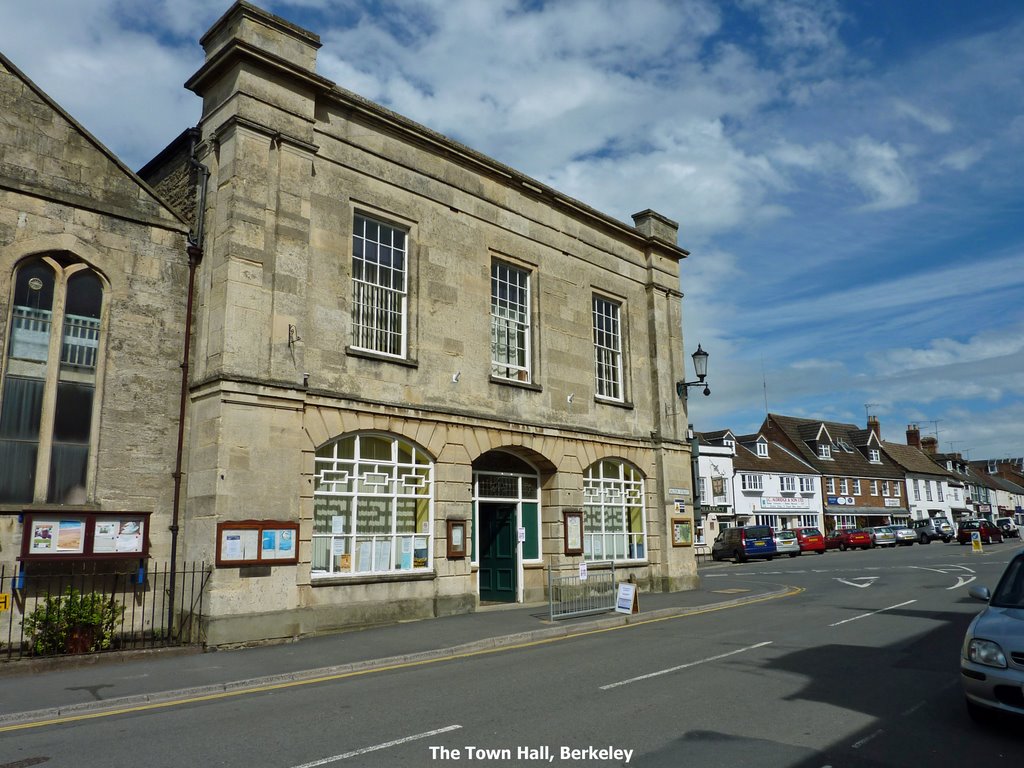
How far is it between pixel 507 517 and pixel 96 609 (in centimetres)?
921

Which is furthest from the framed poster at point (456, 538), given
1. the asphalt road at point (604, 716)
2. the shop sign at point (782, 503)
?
the shop sign at point (782, 503)

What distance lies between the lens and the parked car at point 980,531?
48.8 m

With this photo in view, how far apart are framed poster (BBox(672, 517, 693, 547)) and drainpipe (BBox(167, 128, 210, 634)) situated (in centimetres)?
1331

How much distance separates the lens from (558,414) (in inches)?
744

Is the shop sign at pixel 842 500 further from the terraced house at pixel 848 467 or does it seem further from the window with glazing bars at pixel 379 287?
the window with glazing bars at pixel 379 287

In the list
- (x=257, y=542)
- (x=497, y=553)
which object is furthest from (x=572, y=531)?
(x=257, y=542)

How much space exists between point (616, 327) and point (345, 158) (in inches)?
378

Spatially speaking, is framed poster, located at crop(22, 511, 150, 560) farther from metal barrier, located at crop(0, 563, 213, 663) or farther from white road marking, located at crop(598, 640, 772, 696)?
white road marking, located at crop(598, 640, 772, 696)

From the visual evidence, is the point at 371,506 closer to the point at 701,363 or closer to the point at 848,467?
the point at 701,363

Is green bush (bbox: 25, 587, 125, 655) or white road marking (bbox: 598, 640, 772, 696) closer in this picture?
white road marking (bbox: 598, 640, 772, 696)

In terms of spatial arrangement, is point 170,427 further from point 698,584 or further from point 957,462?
point 957,462

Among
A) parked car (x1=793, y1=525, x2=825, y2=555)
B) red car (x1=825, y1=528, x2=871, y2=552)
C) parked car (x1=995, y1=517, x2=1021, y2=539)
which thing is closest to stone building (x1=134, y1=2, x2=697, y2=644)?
parked car (x1=793, y1=525, x2=825, y2=555)

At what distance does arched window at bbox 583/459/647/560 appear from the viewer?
19.8 metres

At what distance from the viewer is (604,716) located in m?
7.32
